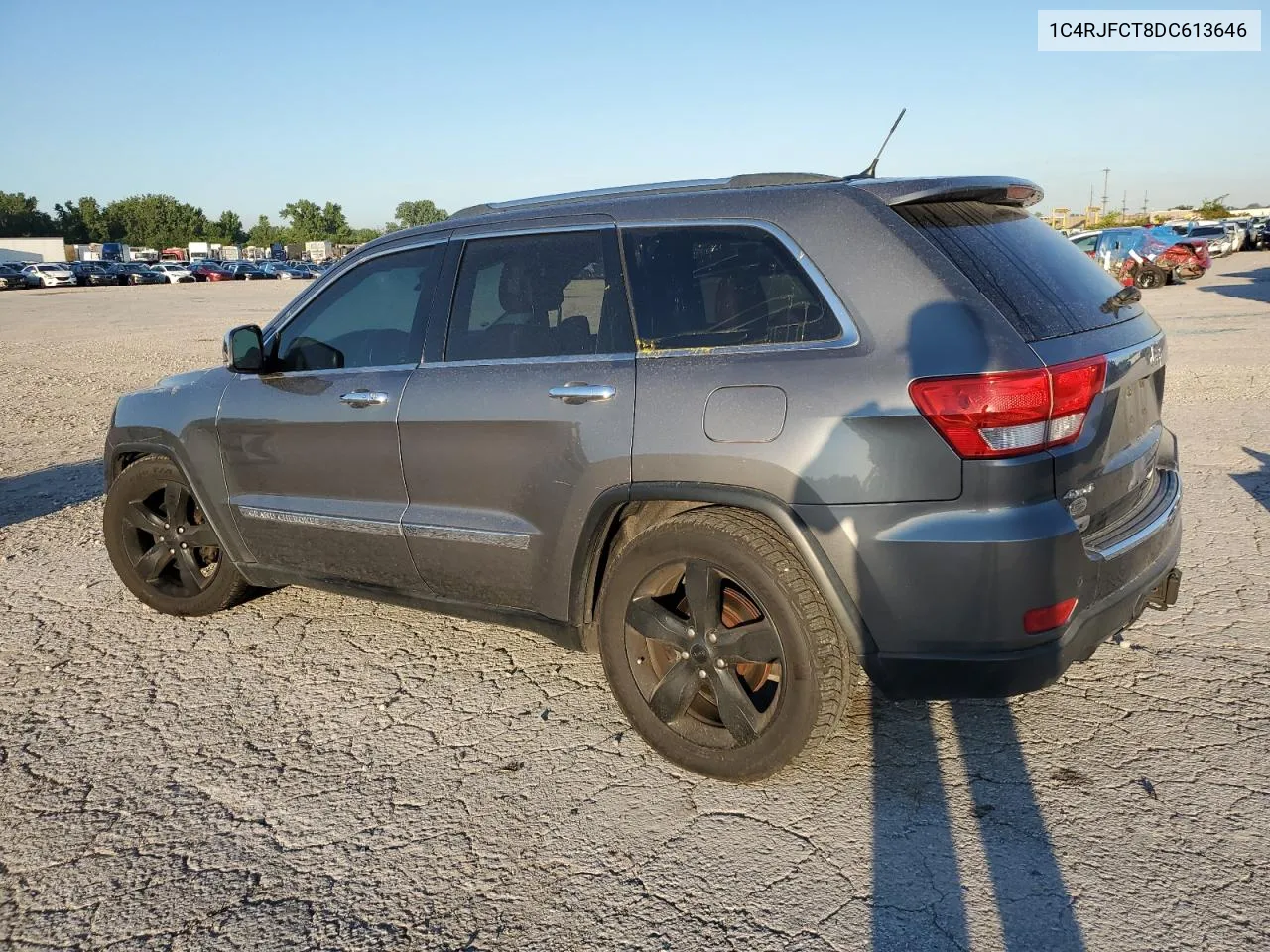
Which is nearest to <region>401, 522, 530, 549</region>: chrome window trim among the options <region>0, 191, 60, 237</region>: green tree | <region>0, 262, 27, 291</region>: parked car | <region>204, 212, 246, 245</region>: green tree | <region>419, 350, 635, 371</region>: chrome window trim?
<region>419, 350, 635, 371</region>: chrome window trim

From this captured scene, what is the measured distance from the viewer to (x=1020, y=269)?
3021 mm

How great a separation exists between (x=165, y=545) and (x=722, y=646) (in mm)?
2996

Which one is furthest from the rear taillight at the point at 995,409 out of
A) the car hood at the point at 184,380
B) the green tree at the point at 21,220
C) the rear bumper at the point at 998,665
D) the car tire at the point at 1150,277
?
the green tree at the point at 21,220

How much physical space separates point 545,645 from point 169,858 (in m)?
1.80

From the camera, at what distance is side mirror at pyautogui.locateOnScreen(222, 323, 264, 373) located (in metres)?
4.13

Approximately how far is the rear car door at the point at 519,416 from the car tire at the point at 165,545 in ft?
4.80

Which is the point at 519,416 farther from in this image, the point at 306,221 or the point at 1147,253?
the point at 306,221

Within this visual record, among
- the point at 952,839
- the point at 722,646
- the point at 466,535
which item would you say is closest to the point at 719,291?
Result: the point at 722,646

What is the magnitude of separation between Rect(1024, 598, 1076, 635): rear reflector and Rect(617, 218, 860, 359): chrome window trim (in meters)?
0.89

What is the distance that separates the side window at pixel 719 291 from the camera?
300 centimetres

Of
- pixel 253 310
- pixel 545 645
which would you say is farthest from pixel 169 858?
pixel 253 310

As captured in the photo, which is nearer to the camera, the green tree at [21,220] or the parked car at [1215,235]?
the parked car at [1215,235]

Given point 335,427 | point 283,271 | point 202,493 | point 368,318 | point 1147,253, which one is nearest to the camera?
point 335,427

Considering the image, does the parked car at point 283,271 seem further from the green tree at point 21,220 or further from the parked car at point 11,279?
the green tree at point 21,220
